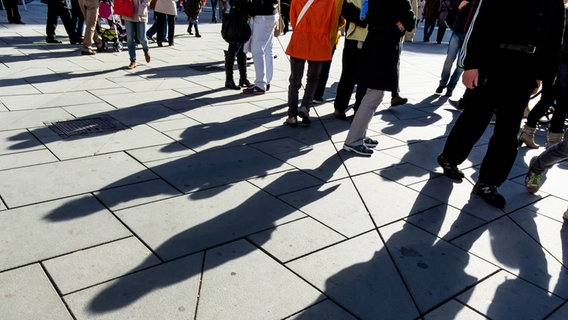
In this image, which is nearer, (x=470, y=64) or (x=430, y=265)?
(x=430, y=265)

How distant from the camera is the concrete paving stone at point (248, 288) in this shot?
2158mm

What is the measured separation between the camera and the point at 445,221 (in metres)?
3.29

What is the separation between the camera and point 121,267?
2.40 m

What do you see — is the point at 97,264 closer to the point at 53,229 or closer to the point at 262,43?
the point at 53,229

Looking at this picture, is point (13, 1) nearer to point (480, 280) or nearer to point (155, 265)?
point (155, 265)

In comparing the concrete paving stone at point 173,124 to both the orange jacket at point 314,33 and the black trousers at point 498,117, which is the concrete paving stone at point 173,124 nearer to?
the orange jacket at point 314,33

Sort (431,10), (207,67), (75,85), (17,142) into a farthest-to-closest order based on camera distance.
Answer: (431,10), (207,67), (75,85), (17,142)

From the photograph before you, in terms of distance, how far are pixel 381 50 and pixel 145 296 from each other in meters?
3.11

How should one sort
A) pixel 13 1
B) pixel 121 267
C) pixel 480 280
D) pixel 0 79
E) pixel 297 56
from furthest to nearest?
pixel 13 1 → pixel 0 79 → pixel 297 56 → pixel 480 280 → pixel 121 267

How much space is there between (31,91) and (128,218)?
150 inches

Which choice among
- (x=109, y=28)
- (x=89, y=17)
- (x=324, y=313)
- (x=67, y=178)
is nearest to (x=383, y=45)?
(x=324, y=313)

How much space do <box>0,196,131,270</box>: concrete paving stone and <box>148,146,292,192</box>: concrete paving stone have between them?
0.70 meters

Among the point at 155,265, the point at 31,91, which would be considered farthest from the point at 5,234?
the point at 31,91

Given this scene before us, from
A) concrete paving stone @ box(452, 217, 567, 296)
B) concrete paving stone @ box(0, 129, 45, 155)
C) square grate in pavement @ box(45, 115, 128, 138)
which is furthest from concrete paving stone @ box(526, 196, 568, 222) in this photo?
concrete paving stone @ box(0, 129, 45, 155)
